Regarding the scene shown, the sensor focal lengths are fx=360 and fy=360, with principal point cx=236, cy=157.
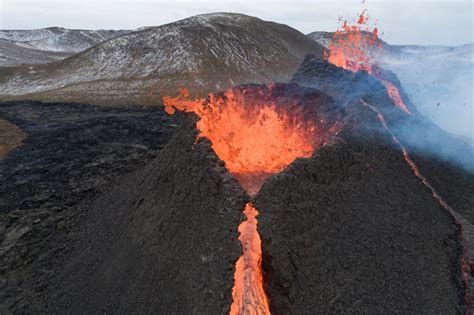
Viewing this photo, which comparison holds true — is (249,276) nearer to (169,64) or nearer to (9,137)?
(9,137)

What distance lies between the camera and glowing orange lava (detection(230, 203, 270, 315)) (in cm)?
536

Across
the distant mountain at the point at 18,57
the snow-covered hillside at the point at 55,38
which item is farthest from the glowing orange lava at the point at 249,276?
the snow-covered hillside at the point at 55,38

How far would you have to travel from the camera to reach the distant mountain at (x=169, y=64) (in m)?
42.4

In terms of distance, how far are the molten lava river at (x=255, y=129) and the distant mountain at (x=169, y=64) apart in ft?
95.1

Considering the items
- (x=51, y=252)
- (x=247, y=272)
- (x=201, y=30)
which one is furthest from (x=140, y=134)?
(x=201, y=30)

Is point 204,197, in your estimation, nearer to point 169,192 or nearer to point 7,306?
point 169,192

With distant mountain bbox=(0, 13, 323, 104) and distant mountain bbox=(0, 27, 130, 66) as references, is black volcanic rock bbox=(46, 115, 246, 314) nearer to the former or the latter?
distant mountain bbox=(0, 13, 323, 104)

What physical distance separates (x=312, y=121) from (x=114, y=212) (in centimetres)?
582

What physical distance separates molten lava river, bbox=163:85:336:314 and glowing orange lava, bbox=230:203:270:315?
1.45 metres

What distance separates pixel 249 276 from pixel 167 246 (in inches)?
85.3

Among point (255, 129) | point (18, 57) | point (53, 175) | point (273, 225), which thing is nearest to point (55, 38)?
point (18, 57)

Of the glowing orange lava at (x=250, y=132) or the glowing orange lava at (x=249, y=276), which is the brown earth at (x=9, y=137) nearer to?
the glowing orange lava at (x=250, y=132)

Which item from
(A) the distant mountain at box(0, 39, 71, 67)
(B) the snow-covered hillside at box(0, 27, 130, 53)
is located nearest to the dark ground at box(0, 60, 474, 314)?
(A) the distant mountain at box(0, 39, 71, 67)

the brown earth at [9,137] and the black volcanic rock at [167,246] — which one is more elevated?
the black volcanic rock at [167,246]
